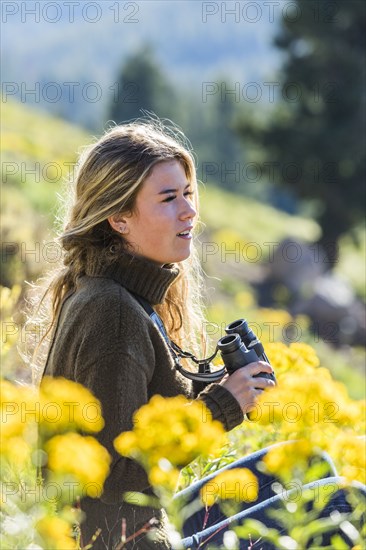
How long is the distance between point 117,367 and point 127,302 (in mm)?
240

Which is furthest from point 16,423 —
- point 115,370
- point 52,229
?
point 52,229

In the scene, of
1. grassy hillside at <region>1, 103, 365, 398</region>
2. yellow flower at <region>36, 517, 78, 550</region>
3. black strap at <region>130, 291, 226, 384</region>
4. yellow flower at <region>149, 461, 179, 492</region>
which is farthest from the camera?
grassy hillside at <region>1, 103, 365, 398</region>

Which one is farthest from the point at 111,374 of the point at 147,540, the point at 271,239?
the point at 271,239

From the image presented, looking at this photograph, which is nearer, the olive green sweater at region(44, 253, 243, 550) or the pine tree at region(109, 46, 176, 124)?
the olive green sweater at region(44, 253, 243, 550)

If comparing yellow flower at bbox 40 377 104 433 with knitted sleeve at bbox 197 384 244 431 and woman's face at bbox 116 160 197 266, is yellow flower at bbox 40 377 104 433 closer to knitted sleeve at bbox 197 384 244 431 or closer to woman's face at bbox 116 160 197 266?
knitted sleeve at bbox 197 384 244 431

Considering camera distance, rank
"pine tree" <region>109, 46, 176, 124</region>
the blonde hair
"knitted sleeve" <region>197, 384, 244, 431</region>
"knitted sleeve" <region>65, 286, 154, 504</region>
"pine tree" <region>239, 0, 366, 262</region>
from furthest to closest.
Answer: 1. "pine tree" <region>109, 46, 176, 124</region>
2. "pine tree" <region>239, 0, 366, 262</region>
3. the blonde hair
4. "knitted sleeve" <region>197, 384, 244, 431</region>
5. "knitted sleeve" <region>65, 286, 154, 504</region>

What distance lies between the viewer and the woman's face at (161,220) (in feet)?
9.54

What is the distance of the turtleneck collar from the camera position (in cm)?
281

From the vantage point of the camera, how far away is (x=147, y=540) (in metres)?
2.51

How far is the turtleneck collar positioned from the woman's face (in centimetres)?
7

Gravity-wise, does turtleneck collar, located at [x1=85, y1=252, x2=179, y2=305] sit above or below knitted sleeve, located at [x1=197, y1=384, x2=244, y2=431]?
above

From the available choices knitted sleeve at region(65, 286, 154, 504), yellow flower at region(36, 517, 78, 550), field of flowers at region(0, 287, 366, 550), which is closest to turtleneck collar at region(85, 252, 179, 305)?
knitted sleeve at region(65, 286, 154, 504)

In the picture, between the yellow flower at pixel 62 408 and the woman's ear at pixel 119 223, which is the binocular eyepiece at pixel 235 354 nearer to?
the woman's ear at pixel 119 223

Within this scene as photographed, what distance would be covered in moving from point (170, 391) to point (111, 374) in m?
0.32
